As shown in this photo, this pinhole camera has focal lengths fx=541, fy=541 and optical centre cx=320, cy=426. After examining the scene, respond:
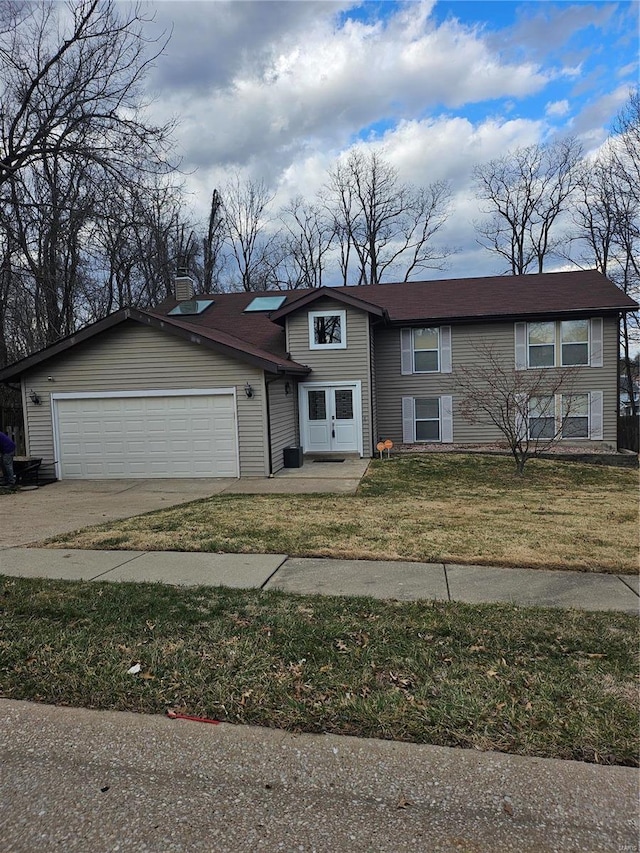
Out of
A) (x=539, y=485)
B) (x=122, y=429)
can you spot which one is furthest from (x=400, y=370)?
(x=122, y=429)

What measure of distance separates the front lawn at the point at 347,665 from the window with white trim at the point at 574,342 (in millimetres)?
14880

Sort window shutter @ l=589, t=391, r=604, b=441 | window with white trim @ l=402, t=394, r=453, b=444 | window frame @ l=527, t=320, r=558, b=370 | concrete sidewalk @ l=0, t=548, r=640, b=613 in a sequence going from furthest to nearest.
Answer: window with white trim @ l=402, t=394, r=453, b=444, window frame @ l=527, t=320, r=558, b=370, window shutter @ l=589, t=391, r=604, b=441, concrete sidewalk @ l=0, t=548, r=640, b=613

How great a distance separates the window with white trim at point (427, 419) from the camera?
1827cm

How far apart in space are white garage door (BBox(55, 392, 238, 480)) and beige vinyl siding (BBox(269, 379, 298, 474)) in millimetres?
1040

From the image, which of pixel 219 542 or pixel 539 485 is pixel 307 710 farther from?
pixel 539 485

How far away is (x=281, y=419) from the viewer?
1442 cm

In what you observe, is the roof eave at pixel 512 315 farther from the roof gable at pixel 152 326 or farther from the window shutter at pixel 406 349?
the roof gable at pixel 152 326

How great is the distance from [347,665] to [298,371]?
11826mm

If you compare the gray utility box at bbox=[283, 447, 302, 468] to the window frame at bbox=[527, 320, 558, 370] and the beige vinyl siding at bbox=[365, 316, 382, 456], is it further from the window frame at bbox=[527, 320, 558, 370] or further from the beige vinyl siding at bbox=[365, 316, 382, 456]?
the window frame at bbox=[527, 320, 558, 370]

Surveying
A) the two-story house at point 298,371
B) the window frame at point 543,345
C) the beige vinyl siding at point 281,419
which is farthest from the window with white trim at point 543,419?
the beige vinyl siding at point 281,419

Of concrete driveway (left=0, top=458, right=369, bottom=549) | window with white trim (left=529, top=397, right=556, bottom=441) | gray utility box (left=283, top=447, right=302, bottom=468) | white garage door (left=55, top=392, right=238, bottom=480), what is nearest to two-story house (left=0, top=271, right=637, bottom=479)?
white garage door (left=55, top=392, right=238, bottom=480)

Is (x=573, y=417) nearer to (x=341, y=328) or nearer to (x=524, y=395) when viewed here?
(x=524, y=395)

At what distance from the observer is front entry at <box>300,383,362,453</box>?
1612 cm

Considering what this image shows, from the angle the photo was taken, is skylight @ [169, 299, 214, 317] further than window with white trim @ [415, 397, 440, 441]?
Yes
